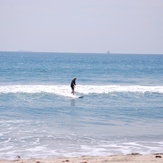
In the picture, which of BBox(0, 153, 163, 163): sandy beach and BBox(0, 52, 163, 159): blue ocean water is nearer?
BBox(0, 153, 163, 163): sandy beach

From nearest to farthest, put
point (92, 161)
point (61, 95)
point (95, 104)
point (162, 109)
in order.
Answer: point (92, 161) < point (162, 109) < point (95, 104) < point (61, 95)

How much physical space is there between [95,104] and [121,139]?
951cm

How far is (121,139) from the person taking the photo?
13.6m

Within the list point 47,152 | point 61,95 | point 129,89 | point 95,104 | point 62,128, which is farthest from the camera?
point 129,89

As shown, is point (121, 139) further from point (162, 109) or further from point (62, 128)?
point (162, 109)

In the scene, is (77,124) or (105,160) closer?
(105,160)

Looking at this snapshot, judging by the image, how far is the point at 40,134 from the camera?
14.0 metres

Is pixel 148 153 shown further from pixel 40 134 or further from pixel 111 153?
pixel 40 134

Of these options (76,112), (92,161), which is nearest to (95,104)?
(76,112)

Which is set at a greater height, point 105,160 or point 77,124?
point 105,160

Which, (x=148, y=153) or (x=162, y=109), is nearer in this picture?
(x=148, y=153)

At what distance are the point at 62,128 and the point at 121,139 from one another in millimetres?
2906

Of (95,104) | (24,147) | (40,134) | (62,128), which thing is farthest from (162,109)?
(24,147)

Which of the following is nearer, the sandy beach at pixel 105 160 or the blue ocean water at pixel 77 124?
the sandy beach at pixel 105 160
